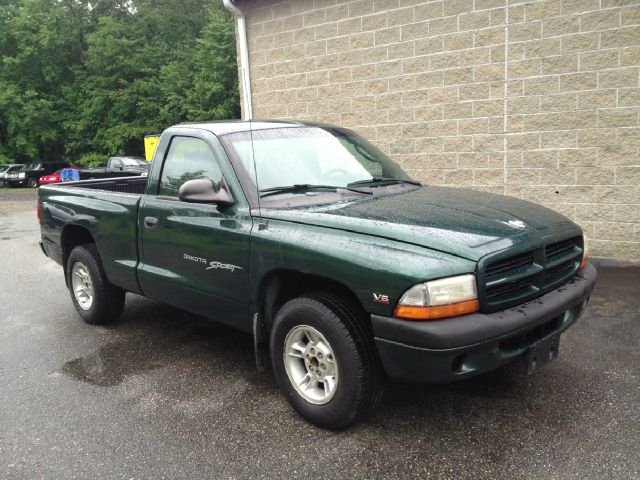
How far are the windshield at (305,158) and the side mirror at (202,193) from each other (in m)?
0.25

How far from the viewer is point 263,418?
3.43 meters

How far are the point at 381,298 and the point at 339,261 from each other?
33 cm

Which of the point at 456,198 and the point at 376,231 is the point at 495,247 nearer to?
the point at 376,231

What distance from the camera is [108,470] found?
9.59ft

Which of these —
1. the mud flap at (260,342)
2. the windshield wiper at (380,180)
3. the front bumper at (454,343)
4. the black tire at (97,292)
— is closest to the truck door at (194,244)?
the mud flap at (260,342)

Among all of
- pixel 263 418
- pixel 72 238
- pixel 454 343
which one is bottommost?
pixel 263 418

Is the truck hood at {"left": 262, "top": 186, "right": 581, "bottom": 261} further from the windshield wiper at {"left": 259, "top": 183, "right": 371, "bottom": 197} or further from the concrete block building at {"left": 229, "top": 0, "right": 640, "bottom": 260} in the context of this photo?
the concrete block building at {"left": 229, "top": 0, "right": 640, "bottom": 260}

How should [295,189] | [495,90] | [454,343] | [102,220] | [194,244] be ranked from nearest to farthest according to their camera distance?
[454,343] → [295,189] → [194,244] → [102,220] → [495,90]

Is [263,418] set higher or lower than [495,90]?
lower

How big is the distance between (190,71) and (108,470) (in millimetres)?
34952

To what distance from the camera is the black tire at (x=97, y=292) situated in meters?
5.12

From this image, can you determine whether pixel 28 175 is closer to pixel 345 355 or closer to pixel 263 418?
pixel 263 418

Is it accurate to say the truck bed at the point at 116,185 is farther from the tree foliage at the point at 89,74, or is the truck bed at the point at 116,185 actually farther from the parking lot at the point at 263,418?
the tree foliage at the point at 89,74

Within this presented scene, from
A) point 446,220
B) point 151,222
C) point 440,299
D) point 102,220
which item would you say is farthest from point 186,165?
point 440,299
